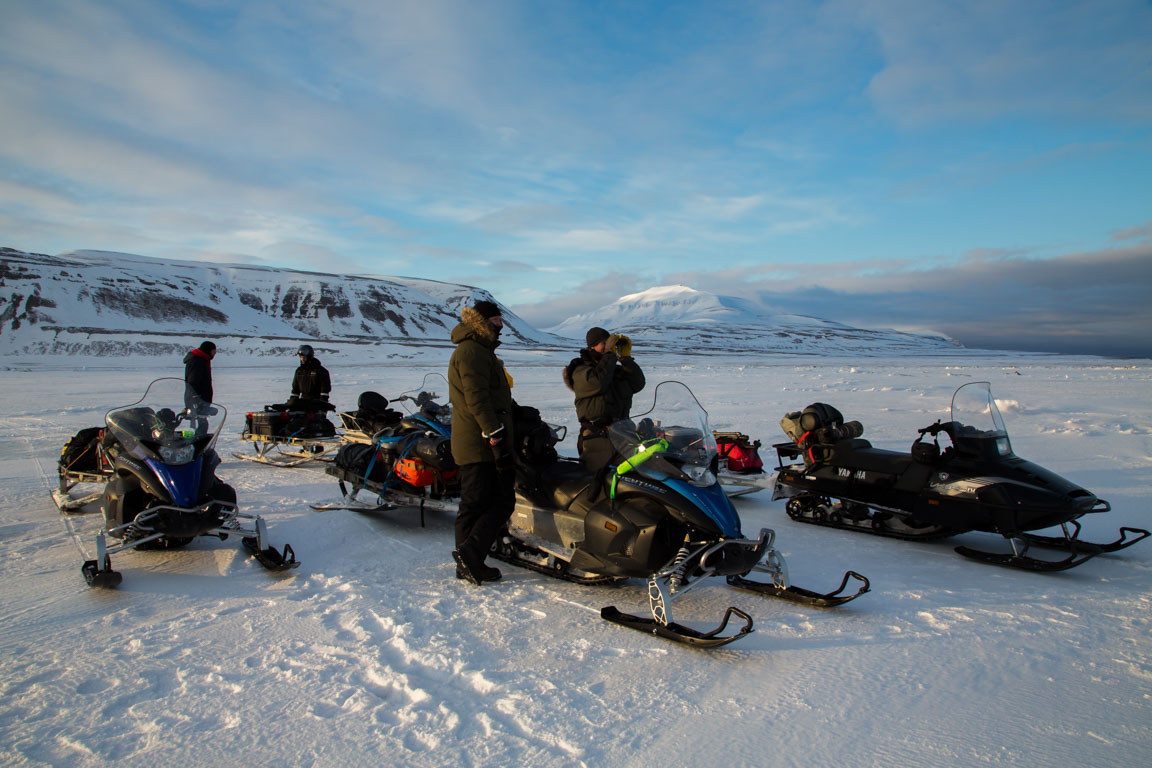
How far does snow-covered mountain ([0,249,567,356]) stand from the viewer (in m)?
53.2

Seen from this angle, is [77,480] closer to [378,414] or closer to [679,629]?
[378,414]

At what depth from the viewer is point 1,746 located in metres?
2.35

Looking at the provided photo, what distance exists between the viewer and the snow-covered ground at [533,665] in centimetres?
240

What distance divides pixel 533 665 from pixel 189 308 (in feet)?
394

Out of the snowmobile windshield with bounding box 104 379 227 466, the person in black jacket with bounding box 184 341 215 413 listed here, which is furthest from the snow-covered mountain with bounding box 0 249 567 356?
the snowmobile windshield with bounding box 104 379 227 466

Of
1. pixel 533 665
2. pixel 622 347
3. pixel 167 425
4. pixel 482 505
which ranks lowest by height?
pixel 533 665

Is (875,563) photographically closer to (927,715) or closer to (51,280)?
(927,715)

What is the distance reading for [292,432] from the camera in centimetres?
859

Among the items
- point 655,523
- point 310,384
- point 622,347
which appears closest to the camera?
point 655,523

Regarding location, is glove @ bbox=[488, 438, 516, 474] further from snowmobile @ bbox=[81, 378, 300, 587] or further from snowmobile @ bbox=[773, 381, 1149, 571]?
snowmobile @ bbox=[773, 381, 1149, 571]

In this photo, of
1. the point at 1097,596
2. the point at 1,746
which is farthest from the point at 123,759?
the point at 1097,596

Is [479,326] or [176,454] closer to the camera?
[479,326]

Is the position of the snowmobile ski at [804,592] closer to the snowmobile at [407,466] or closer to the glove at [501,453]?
the glove at [501,453]

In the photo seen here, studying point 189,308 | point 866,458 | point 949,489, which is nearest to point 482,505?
point 866,458
